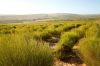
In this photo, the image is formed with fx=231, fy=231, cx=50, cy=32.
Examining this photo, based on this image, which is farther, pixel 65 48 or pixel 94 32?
pixel 94 32

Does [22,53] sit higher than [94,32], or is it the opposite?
[22,53]

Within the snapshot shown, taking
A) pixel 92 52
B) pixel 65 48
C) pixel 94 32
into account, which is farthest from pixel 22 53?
pixel 94 32

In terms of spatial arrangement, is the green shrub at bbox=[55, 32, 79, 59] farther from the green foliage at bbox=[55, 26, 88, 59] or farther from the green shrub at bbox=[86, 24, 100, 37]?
the green shrub at bbox=[86, 24, 100, 37]

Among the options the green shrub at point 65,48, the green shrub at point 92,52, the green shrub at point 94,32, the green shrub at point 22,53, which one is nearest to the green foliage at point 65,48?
the green shrub at point 65,48

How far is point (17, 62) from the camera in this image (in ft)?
15.4

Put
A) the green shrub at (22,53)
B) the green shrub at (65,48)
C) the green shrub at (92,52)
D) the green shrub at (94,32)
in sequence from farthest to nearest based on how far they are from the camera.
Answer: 1. the green shrub at (94,32)
2. the green shrub at (65,48)
3. the green shrub at (92,52)
4. the green shrub at (22,53)

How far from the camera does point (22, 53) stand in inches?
189

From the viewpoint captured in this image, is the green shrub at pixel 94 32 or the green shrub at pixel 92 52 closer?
the green shrub at pixel 92 52

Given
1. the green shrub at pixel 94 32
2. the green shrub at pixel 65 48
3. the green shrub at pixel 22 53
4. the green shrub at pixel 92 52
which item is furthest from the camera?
the green shrub at pixel 94 32

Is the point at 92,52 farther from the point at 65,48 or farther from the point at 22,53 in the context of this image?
the point at 65,48

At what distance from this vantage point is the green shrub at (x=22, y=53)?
473 centimetres

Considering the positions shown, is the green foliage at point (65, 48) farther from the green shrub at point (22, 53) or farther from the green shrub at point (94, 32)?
the green shrub at point (22, 53)

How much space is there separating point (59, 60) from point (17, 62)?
16.5 ft

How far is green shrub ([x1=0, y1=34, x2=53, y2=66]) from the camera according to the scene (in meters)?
4.73
